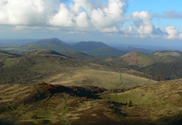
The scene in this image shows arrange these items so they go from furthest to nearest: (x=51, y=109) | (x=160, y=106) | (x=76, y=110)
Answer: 1. (x=160, y=106)
2. (x=51, y=109)
3. (x=76, y=110)

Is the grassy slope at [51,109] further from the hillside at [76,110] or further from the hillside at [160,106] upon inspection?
the hillside at [160,106]

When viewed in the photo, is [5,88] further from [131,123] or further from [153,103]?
[153,103]

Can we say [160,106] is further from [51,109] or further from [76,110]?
[51,109]

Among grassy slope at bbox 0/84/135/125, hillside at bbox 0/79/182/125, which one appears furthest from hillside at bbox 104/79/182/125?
grassy slope at bbox 0/84/135/125

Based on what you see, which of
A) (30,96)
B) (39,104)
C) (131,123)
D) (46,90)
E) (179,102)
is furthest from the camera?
(46,90)

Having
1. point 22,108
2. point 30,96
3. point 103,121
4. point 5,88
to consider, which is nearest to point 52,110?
point 22,108

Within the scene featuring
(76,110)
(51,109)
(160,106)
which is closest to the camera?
(76,110)

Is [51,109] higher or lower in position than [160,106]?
lower

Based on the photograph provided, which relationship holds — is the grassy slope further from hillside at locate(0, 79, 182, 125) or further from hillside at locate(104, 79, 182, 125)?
hillside at locate(104, 79, 182, 125)

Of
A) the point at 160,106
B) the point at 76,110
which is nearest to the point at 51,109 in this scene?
the point at 76,110

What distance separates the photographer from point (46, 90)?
10181 cm

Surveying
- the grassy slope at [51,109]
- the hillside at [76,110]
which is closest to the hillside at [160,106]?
the hillside at [76,110]

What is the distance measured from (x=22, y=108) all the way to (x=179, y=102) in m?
88.5

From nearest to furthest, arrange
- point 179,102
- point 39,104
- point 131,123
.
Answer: point 131,123 → point 179,102 → point 39,104
